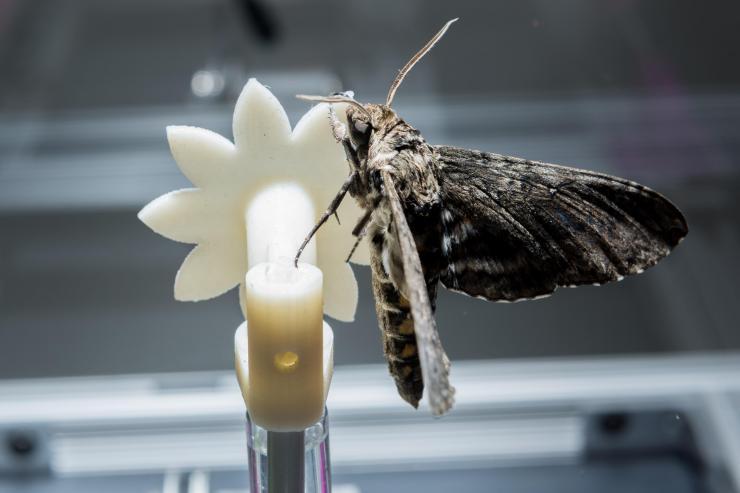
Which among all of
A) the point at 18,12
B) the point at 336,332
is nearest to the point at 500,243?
the point at 336,332

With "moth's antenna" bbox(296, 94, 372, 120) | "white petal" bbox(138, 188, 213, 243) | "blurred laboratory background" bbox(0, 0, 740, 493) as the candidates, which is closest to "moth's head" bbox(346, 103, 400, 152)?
"moth's antenna" bbox(296, 94, 372, 120)

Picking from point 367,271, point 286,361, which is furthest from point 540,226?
point 367,271

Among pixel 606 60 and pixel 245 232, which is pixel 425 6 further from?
pixel 245 232

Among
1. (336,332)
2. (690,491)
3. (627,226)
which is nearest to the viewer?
(627,226)

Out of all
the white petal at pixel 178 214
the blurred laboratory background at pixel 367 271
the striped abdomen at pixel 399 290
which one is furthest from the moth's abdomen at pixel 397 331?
the blurred laboratory background at pixel 367 271

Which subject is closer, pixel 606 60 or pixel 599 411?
pixel 599 411

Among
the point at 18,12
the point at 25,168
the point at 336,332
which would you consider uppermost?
the point at 18,12

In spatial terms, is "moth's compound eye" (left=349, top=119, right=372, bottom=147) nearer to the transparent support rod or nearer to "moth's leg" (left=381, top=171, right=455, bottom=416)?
"moth's leg" (left=381, top=171, right=455, bottom=416)
